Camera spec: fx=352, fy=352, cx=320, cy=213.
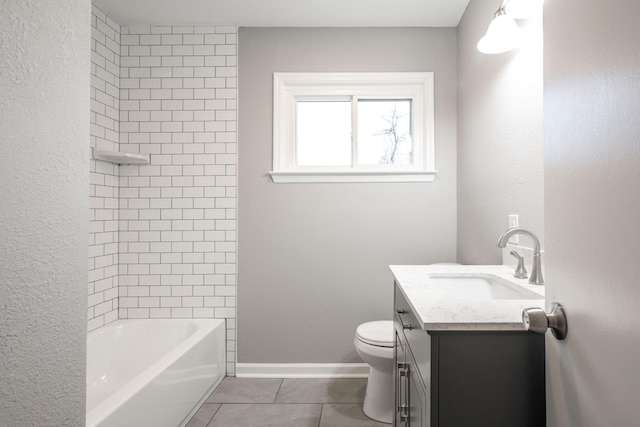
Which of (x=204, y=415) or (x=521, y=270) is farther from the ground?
(x=521, y=270)

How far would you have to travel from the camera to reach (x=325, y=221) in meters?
2.56

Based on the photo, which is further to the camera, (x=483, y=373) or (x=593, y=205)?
(x=483, y=373)

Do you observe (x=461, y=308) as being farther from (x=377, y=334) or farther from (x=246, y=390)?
(x=246, y=390)

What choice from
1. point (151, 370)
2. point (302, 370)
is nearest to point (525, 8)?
point (151, 370)

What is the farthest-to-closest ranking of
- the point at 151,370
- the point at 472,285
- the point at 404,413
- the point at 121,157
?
the point at 121,157, the point at 151,370, the point at 472,285, the point at 404,413

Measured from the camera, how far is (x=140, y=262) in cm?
259

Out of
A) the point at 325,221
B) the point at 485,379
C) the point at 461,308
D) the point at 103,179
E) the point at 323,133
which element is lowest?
the point at 485,379

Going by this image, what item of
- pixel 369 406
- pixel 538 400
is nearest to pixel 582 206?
pixel 538 400

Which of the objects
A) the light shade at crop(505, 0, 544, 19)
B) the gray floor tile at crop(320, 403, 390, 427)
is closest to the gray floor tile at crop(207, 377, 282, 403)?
the gray floor tile at crop(320, 403, 390, 427)

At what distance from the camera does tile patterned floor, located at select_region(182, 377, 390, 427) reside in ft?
6.47

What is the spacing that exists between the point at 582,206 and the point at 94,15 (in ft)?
9.56

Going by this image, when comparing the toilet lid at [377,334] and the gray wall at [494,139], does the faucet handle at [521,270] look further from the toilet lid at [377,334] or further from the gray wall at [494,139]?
the toilet lid at [377,334]

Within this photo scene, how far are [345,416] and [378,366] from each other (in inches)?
15.0

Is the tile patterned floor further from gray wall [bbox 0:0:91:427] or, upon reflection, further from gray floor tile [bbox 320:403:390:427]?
gray wall [bbox 0:0:91:427]
